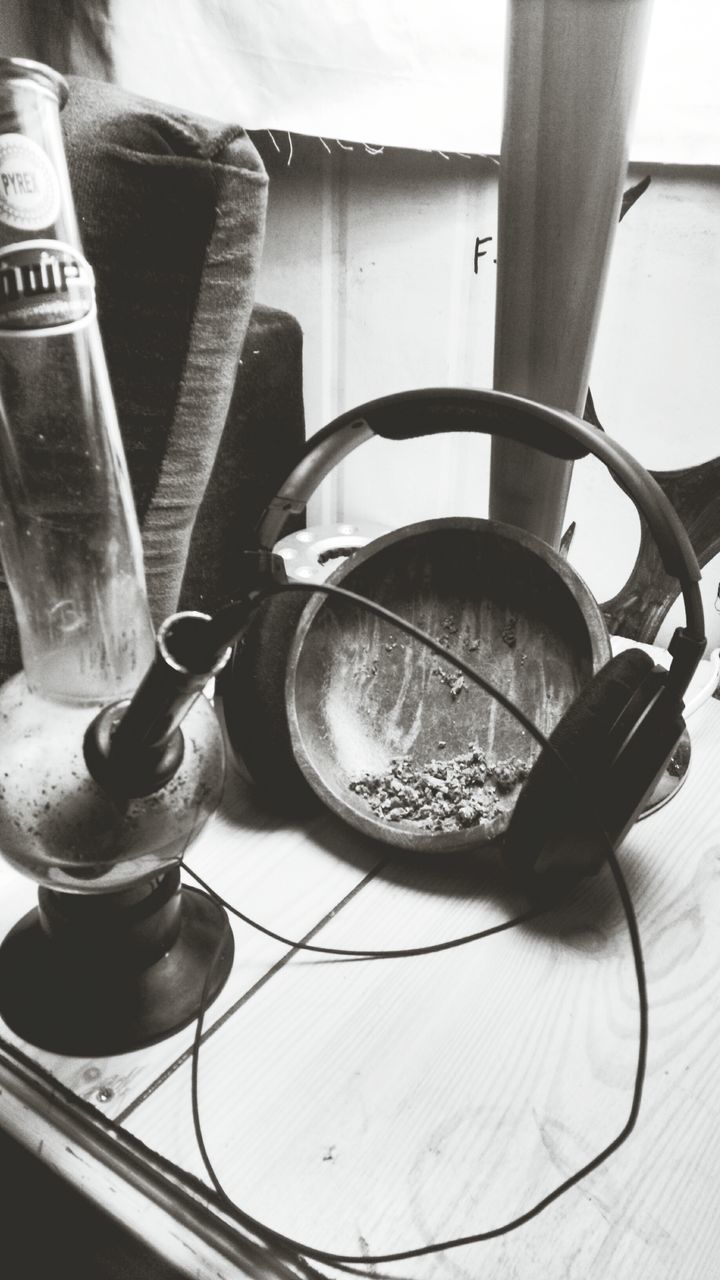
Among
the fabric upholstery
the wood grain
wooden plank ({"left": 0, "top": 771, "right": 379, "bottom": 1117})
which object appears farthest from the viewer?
the fabric upholstery

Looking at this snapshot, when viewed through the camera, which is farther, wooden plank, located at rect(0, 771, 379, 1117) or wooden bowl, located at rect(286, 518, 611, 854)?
wooden bowl, located at rect(286, 518, 611, 854)

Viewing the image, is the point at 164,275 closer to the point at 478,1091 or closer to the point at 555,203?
Result: the point at 555,203

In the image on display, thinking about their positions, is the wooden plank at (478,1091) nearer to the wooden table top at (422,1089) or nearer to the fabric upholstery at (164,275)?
the wooden table top at (422,1089)

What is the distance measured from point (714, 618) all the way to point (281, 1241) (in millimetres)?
807

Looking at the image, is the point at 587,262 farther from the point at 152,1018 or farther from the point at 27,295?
the point at 152,1018

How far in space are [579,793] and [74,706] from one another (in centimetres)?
27

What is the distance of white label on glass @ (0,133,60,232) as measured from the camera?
404 millimetres

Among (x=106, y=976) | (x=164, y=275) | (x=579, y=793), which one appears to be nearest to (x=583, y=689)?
(x=579, y=793)

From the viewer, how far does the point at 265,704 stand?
60 cm

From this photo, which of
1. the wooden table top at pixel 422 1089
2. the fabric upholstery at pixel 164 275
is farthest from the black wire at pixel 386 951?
the fabric upholstery at pixel 164 275

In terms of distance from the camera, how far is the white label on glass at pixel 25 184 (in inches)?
15.9

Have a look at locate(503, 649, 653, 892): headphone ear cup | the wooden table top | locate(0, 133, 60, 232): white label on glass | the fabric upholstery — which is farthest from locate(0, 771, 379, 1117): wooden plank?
locate(0, 133, 60, 232): white label on glass

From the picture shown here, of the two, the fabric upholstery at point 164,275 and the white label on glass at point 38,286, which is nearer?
the white label on glass at point 38,286

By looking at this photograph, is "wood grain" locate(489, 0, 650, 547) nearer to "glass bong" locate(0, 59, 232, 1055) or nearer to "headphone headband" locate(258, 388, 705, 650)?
"headphone headband" locate(258, 388, 705, 650)
